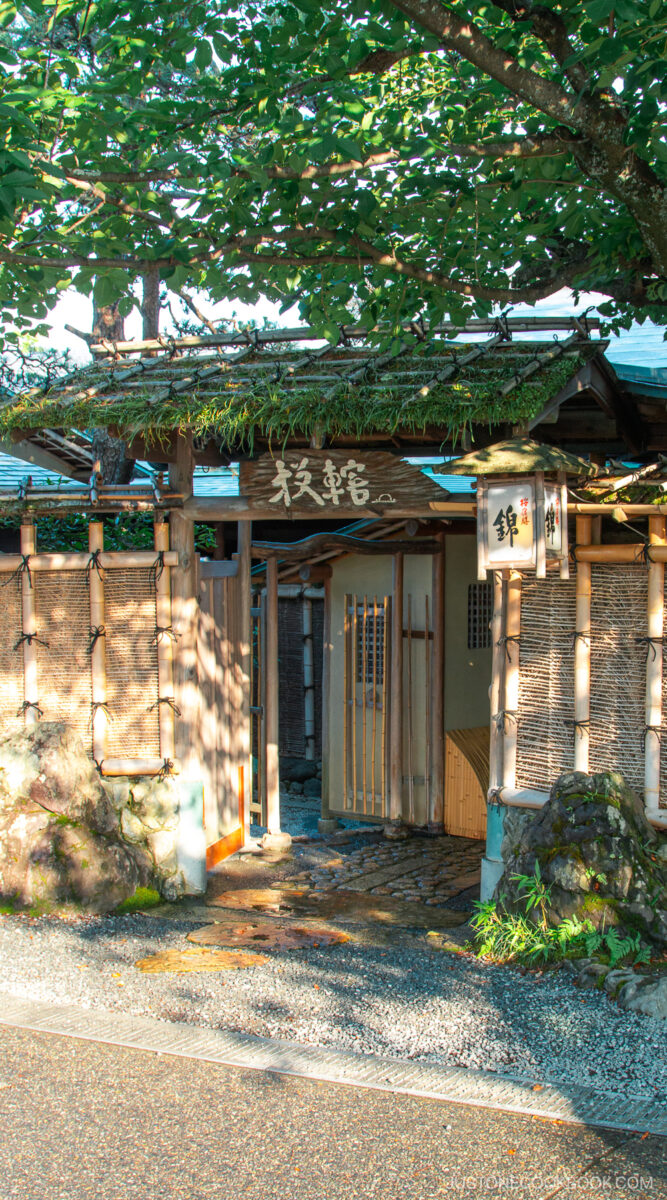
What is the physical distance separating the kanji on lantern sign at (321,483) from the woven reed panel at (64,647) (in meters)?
1.84

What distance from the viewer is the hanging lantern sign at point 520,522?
5.75 metres

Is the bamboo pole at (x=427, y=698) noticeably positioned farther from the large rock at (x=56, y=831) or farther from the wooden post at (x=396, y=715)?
the large rock at (x=56, y=831)

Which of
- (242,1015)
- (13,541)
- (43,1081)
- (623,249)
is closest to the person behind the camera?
(43,1081)

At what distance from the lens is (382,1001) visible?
5.34m

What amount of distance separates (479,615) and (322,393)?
447 centimetres

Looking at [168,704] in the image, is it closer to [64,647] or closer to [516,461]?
[64,647]

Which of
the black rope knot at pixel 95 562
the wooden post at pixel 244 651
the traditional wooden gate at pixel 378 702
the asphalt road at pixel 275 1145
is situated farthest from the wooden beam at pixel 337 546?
the asphalt road at pixel 275 1145

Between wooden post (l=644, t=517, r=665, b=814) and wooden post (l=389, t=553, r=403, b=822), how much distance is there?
4.11 meters

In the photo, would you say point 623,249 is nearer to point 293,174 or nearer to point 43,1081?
point 293,174

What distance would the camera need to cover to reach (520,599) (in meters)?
7.01

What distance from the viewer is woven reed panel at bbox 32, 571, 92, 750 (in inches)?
317

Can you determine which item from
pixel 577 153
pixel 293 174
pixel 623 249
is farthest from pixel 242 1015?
pixel 623 249

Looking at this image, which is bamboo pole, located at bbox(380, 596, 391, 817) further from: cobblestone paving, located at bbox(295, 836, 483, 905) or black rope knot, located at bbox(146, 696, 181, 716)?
black rope knot, located at bbox(146, 696, 181, 716)

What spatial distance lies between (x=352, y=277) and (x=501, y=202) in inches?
46.4
